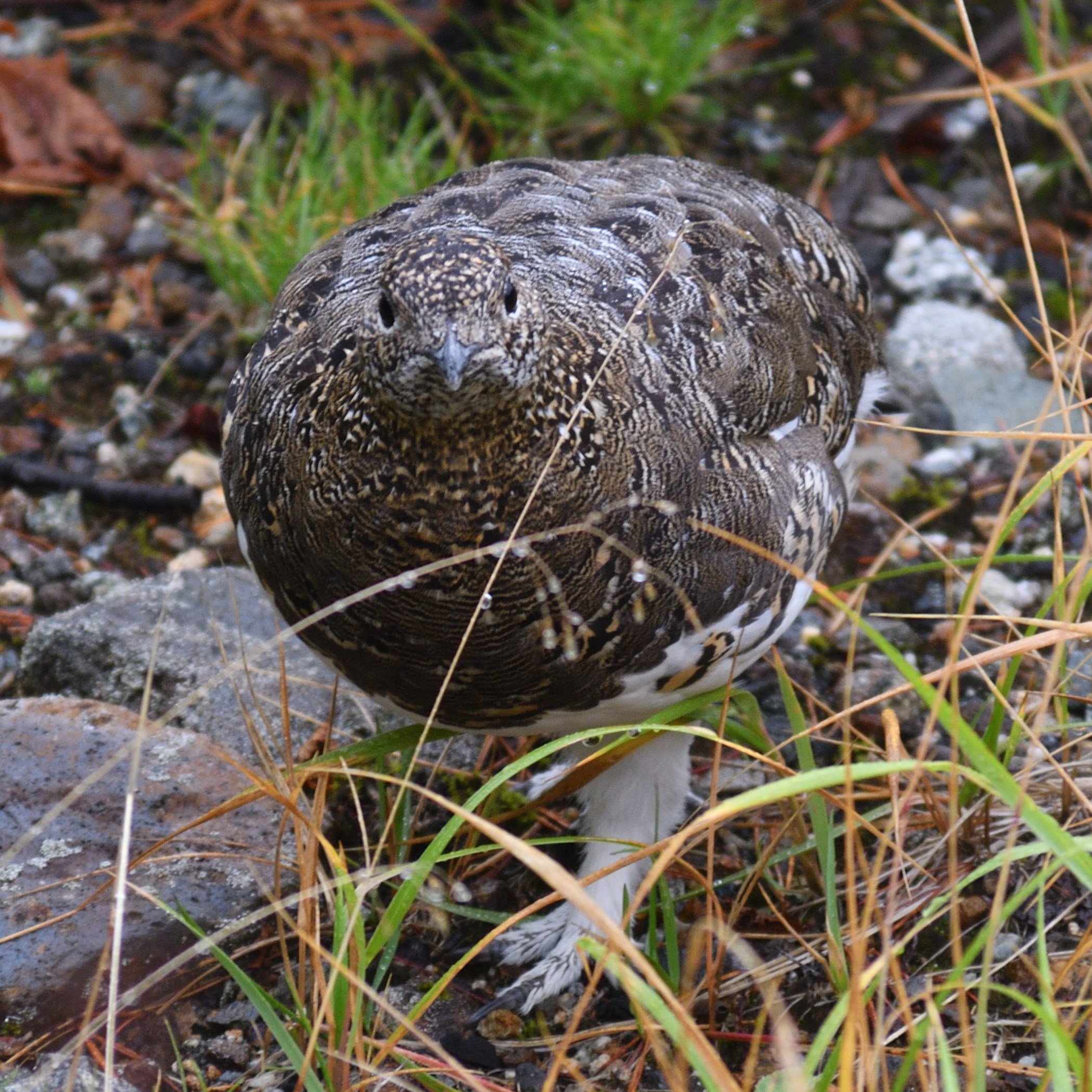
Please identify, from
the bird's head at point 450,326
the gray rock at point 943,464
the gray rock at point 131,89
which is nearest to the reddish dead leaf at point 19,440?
the gray rock at point 131,89

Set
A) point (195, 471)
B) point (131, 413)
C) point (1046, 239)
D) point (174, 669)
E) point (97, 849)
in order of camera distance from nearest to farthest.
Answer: point (97, 849) → point (174, 669) → point (195, 471) → point (131, 413) → point (1046, 239)

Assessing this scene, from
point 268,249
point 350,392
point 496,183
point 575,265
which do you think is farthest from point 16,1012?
point 268,249

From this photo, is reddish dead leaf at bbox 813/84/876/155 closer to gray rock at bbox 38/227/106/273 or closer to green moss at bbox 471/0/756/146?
green moss at bbox 471/0/756/146

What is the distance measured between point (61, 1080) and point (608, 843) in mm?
1223

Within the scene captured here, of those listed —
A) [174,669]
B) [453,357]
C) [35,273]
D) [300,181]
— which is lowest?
[174,669]

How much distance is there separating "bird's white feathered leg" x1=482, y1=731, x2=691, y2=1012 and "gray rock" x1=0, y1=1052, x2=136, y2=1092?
0.87 m

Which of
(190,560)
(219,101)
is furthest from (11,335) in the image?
(219,101)

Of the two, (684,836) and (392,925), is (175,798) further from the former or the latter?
(684,836)

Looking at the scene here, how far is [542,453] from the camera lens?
245 centimetres

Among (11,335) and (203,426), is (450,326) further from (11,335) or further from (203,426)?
(11,335)

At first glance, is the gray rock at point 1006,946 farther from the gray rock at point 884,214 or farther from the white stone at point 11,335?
the white stone at point 11,335

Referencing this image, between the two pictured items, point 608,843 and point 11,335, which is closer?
point 608,843

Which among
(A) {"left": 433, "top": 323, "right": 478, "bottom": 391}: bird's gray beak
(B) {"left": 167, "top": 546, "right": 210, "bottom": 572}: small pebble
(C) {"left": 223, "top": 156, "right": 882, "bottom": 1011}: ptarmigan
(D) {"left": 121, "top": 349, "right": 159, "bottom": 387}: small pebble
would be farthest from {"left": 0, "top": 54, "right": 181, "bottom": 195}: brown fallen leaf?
(A) {"left": 433, "top": 323, "right": 478, "bottom": 391}: bird's gray beak

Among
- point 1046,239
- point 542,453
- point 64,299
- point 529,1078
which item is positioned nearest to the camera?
point 542,453
